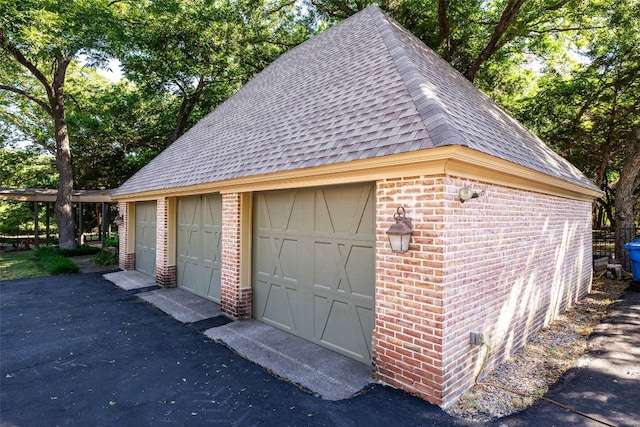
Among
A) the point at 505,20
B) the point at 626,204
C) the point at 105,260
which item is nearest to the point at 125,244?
the point at 105,260

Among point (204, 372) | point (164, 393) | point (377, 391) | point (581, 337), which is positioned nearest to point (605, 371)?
point (581, 337)

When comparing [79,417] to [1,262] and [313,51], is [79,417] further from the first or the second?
[1,262]

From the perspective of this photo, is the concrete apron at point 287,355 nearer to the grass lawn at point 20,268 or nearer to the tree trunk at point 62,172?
the grass lawn at point 20,268

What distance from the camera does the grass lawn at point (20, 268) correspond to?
10.9 metres

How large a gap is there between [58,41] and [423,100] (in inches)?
541

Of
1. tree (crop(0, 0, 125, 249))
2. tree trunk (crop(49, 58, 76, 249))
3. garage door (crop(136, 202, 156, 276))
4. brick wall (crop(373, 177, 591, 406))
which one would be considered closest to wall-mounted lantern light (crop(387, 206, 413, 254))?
brick wall (crop(373, 177, 591, 406))

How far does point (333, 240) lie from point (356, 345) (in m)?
1.51

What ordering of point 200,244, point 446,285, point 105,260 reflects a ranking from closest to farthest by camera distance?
point 446,285 → point 200,244 → point 105,260

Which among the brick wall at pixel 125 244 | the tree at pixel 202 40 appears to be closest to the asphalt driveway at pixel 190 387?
the brick wall at pixel 125 244

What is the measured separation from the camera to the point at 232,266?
639 centimetres

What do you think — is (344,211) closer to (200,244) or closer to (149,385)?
(149,385)

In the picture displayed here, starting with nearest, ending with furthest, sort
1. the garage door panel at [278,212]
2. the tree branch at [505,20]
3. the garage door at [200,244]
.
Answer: the garage door panel at [278,212] → the garage door at [200,244] → the tree branch at [505,20]

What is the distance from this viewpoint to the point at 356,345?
4617 millimetres

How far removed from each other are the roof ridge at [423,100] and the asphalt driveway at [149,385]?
278 centimetres
